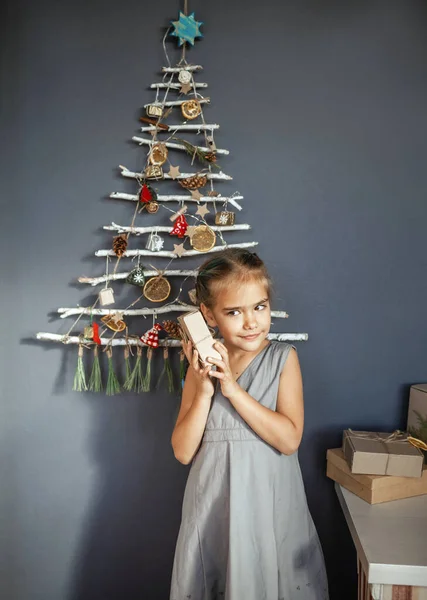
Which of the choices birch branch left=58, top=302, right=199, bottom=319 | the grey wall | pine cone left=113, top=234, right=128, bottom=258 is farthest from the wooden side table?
pine cone left=113, top=234, right=128, bottom=258

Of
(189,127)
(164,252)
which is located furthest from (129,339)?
(189,127)

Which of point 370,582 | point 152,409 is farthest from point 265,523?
point 152,409

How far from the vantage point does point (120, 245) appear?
4.59ft

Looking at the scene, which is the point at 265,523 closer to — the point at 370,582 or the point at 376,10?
the point at 370,582

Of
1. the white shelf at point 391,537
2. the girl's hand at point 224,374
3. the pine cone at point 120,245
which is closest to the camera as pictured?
the white shelf at point 391,537

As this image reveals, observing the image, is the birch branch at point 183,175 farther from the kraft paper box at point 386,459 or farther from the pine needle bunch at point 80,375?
the kraft paper box at point 386,459

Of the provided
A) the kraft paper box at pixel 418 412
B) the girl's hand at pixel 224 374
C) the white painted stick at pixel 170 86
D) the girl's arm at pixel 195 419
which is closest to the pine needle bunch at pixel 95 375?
the girl's arm at pixel 195 419

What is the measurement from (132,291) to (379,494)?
795 millimetres

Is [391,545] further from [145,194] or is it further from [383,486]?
[145,194]

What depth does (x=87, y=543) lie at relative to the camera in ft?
4.92

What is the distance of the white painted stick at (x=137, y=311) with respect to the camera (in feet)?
4.57

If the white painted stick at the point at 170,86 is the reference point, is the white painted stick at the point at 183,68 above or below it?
above

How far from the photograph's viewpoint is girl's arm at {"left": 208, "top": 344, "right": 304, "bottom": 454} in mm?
1075

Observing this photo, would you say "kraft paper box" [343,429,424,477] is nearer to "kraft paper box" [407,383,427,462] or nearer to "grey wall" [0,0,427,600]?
"kraft paper box" [407,383,427,462]
